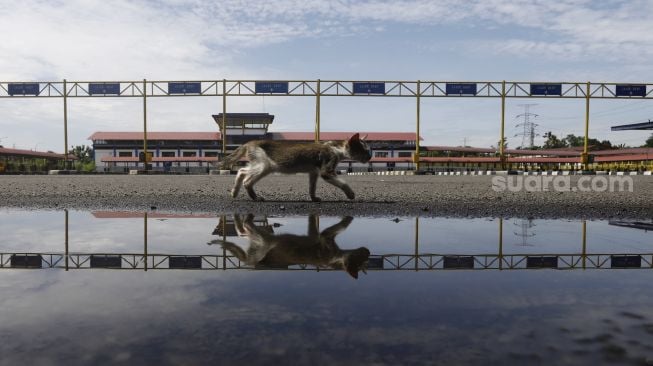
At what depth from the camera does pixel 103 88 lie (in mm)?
31000

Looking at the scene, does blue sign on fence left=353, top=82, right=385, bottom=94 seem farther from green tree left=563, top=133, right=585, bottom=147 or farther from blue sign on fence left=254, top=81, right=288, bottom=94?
green tree left=563, top=133, right=585, bottom=147

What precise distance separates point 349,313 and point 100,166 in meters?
62.5

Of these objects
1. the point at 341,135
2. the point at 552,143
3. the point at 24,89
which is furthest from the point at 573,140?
the point at 24,89

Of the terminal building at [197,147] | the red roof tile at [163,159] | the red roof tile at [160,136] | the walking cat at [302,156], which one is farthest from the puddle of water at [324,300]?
the red roof tile at [160,136]

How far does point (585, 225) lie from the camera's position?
4.27 m

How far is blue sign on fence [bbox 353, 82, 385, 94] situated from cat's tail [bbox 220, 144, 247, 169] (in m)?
24.6

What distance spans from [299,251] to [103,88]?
32824 mm

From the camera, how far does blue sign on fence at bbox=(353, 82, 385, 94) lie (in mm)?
30434

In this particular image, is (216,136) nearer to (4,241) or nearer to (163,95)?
(163,95)

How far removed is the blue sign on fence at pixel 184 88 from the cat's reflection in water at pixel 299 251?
28892mm

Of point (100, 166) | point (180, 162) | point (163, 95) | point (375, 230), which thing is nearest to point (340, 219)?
point (375, 230)

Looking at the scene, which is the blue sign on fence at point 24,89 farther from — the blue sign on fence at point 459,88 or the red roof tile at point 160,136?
the blue sign on fence at point 459,88

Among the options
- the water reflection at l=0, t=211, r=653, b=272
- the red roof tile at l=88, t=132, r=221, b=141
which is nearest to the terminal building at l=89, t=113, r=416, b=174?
the red roof tile at l=88, t=132, r=221, b=141

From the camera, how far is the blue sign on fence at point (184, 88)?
30.5 m
